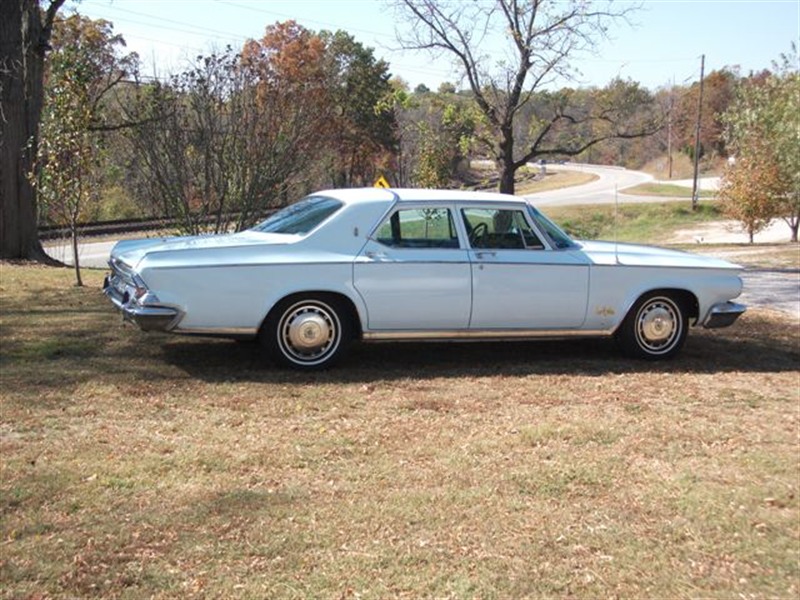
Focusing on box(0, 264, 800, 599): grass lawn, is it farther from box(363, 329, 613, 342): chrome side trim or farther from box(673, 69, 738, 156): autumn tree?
box(673, 69, 738, 156): autumn tree

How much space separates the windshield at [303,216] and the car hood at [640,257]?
88.0 inches

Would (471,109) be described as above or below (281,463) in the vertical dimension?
above

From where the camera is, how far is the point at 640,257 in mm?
6965

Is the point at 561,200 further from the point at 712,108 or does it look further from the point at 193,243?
the point at 193,243

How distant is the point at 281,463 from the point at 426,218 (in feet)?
9.52

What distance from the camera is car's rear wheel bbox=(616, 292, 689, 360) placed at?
6953 millimetres

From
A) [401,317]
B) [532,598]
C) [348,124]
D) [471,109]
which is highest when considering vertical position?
[348,124]

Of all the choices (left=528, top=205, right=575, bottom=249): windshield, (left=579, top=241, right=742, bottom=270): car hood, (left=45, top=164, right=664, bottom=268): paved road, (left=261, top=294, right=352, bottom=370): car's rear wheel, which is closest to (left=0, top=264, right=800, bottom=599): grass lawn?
(left=261, top=294, right=352, bottom=370): car's rear wheel

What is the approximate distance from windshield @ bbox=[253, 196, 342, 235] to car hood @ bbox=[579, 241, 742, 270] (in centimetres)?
223

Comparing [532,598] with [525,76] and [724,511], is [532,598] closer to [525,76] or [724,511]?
[724,511]

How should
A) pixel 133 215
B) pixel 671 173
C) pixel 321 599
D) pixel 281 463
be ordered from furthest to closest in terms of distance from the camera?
pixel 671 173
pixel 133 215
pixel 281 463
pixel 321 599

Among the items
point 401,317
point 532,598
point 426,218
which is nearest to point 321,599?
point 532,598

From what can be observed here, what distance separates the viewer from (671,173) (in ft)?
266

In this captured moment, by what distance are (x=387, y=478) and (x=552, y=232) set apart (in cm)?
346
